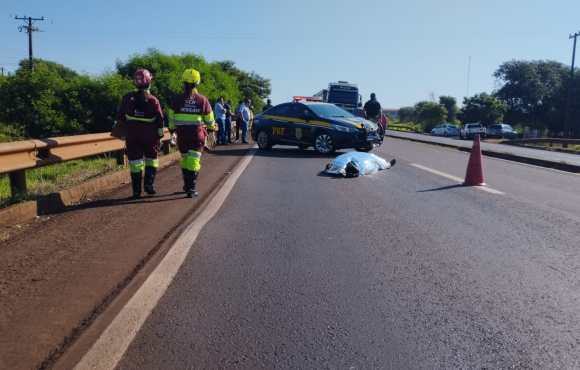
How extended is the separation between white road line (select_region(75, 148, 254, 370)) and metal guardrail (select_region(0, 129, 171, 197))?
2237 mm

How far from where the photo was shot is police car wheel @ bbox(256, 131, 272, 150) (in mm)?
17500

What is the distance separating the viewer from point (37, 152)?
Answer: 7.19 metres

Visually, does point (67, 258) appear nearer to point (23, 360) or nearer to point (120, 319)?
point (120, 319)

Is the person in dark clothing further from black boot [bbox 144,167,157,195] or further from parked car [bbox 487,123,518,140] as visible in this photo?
parked car [bbox 487,123,518,140]

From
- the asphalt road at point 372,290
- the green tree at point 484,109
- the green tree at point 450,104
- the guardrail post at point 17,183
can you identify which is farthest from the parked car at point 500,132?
the guardrail post at point 17,183

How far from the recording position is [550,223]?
6676 mm

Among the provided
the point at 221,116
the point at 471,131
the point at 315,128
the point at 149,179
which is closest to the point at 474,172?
the point at 149,179

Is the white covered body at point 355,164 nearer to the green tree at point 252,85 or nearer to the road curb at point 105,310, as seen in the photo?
the road curb at point 105,310

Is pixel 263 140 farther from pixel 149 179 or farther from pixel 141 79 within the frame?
pixel 141 79

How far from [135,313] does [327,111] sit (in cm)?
1347

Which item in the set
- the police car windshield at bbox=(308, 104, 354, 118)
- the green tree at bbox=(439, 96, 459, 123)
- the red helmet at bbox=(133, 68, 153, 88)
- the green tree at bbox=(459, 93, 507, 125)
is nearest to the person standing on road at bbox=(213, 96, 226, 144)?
the police car windshield at bbox=(308, 104, 354, 118)

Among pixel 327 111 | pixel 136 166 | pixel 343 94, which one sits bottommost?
pixel 136 166

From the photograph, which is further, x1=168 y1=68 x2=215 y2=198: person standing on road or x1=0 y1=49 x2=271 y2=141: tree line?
x1=0 y1=49 x2=271 y2=141: tree line

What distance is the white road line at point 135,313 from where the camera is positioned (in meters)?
2.95
